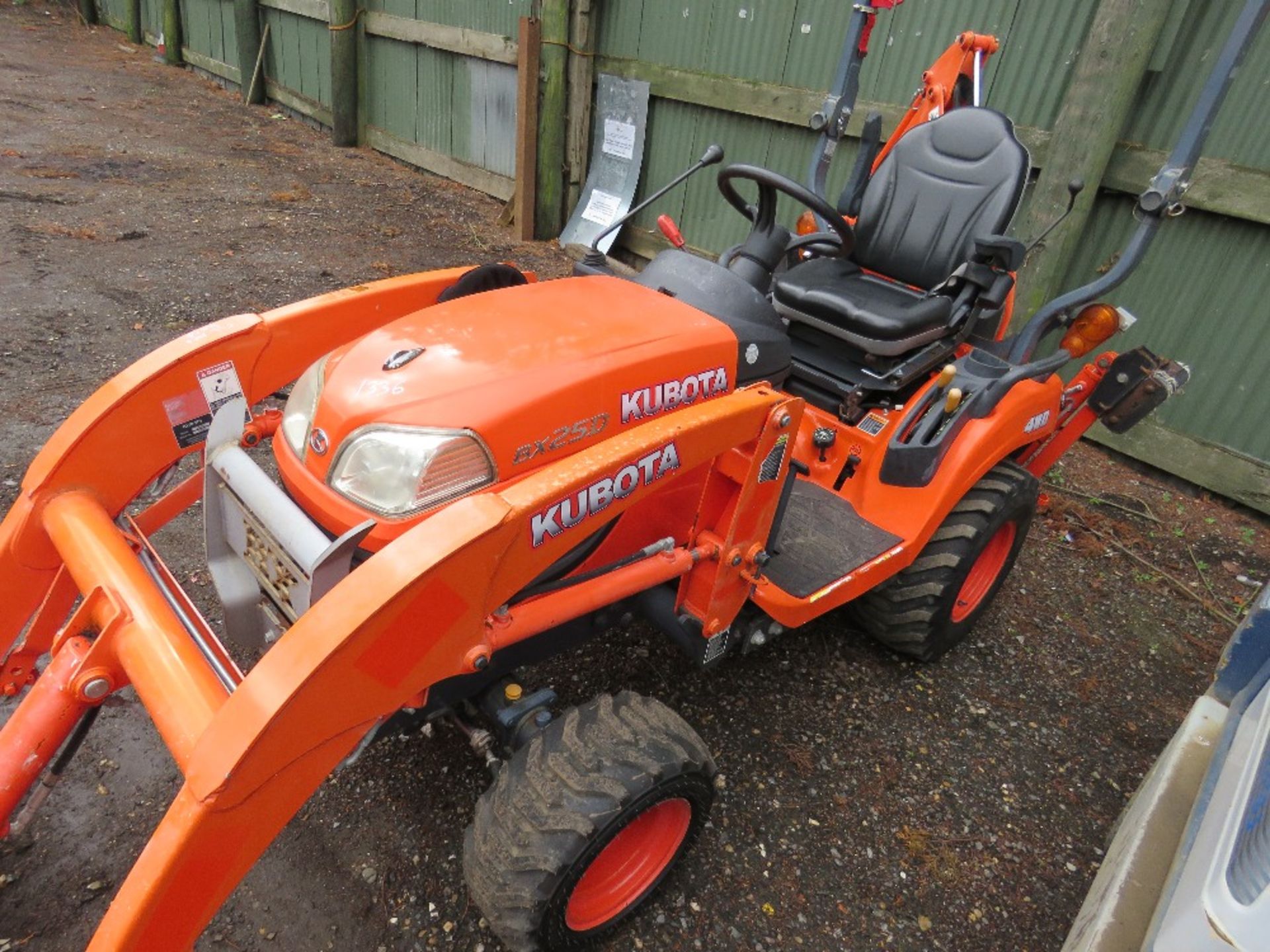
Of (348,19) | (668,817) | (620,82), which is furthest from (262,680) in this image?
(348,19)

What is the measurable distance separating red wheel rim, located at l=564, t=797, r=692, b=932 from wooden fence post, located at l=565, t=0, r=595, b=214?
5.44 m

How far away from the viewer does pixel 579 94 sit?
6.03m

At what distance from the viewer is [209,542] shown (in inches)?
68.4

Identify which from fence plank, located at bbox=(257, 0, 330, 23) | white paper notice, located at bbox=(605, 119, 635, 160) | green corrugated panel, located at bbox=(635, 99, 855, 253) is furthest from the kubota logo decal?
fence plank, located at bbox=(257, 0, 330, 23)

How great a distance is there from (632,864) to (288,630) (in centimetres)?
102

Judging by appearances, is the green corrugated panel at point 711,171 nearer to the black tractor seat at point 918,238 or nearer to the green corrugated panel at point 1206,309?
the green corrugated panel at point 1206,309

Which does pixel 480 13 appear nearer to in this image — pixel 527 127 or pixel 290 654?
pixel 527 127

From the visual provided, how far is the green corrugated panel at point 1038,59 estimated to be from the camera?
380 cm

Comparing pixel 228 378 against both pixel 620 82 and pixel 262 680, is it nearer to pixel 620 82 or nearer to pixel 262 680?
pixel 262 680

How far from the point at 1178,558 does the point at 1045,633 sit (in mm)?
1067

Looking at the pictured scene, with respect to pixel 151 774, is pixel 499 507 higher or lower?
higher

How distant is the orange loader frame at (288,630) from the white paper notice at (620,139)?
4.19 metres

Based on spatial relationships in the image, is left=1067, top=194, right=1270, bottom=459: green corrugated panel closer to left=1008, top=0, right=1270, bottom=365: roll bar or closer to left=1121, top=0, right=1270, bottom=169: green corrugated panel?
left=1121, top=0, right=1270, bottom=169: green corrugated panel

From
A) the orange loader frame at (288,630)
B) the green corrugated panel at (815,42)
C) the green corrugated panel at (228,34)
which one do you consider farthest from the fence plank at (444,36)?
the orange loader frame at (288,630)
